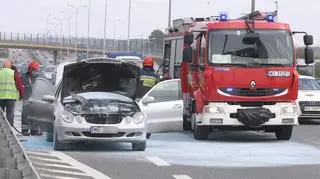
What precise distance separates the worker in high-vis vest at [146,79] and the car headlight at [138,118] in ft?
7.87

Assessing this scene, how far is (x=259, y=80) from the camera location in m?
16.0

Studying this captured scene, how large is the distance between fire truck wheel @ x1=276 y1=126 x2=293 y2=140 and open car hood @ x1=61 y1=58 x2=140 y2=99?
4.11 m

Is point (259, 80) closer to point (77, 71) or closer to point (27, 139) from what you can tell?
point (77, 71)

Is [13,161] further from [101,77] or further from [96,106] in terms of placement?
[101,77]

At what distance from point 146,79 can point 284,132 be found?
4.07 meters

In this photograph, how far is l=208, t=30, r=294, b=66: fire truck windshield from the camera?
16.0 metres

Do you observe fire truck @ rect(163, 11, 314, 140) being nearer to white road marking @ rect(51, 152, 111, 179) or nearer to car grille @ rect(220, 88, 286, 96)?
car grille @ rect(220, 88, 286, 96)

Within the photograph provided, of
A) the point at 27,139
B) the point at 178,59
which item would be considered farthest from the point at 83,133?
the point at 178,59

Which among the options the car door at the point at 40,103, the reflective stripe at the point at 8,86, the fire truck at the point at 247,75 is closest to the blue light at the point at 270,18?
the fire truck at the point at 247,75

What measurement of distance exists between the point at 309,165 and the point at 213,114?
13.1 feet

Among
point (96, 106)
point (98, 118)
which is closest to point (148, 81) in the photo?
point (96, 106)

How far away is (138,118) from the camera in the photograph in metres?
14.0

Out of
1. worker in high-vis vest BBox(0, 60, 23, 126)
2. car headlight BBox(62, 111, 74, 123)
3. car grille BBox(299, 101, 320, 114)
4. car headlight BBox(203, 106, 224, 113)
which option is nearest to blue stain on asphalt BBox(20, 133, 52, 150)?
worker in high-vis vest BBox(0, 60, 23, 126)

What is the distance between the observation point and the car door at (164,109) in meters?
16.5
